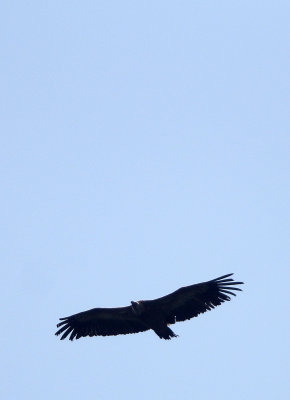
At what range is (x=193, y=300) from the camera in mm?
29094

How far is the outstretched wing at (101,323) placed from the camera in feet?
98.6

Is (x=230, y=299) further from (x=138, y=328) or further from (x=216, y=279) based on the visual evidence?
(x=138, y=328)

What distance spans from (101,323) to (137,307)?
193 centimetres

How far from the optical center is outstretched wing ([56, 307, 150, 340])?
30062mm

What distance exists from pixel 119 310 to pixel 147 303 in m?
1.20

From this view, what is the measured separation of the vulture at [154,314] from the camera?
28703mm

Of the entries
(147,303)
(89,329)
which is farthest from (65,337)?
(147,303)

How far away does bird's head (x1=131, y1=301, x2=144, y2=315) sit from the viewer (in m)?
28.9

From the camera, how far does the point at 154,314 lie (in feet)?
95.8

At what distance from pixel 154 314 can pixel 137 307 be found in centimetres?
59

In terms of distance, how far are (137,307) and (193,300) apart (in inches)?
61.3

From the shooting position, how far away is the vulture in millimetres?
28703

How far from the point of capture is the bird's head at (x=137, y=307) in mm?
28938

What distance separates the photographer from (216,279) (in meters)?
28.4
